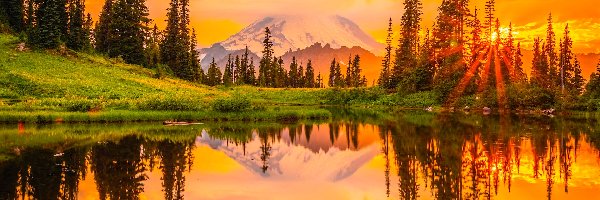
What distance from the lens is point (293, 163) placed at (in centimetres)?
2630

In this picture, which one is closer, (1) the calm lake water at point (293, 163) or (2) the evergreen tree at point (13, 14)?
(1) the calm lake water at point (293, 163)

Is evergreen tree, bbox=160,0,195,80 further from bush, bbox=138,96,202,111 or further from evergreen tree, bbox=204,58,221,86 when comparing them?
bush, bbox=138,96,202,111

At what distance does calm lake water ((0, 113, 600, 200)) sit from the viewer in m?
18.0

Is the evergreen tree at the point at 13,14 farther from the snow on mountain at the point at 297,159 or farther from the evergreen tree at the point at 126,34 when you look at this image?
the snow on mountain at the point at 297,159

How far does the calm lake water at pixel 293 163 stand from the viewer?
1800 centimetres

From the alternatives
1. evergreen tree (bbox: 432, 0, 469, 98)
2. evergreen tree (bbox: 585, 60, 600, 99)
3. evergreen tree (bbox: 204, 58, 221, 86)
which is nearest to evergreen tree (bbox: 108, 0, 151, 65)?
evergreen tree (bbox: 204, 58, 221, 86)

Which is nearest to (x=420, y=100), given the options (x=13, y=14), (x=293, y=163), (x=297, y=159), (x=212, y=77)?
(x=212, y=77)

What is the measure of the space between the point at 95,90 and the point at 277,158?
39193 millimetres

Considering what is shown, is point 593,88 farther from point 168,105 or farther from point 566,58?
point 168,105

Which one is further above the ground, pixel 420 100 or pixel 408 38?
pixel 408 38

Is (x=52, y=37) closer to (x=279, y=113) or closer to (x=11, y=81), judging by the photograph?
(x=11, y=81)

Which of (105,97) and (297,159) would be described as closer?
(297,159)

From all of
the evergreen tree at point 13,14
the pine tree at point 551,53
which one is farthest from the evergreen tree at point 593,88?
the evergreen tree at point 13,14

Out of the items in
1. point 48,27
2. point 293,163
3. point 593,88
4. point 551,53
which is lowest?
point 293,163
